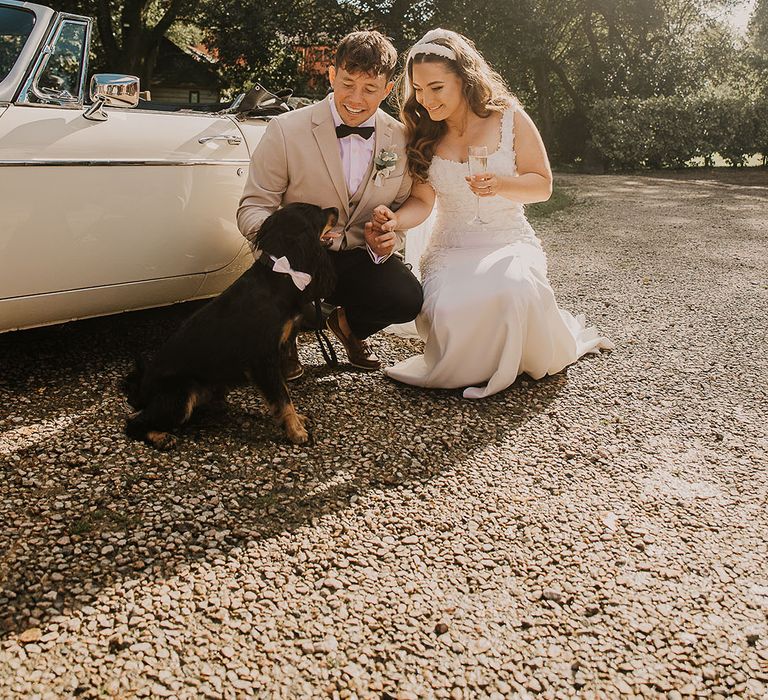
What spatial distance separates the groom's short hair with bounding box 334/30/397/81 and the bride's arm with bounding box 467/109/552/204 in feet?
3.27

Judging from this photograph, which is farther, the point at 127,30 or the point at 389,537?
the point at 127,30

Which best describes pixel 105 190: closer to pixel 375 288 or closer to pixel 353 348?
pixel 375 288

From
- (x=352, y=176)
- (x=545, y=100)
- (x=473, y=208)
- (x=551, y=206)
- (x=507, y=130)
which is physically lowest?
(x=551, y=206)

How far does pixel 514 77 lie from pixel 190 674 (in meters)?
21.3

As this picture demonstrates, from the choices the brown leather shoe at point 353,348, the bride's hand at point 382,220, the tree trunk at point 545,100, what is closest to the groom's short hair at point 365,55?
the bride's hand at point 382,220

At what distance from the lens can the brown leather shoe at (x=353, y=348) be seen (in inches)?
179

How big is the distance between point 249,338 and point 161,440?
64 cm

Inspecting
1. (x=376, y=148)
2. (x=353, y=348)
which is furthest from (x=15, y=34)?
(x=353, y=348)

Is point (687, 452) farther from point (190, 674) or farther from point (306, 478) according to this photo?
point (190, 674)

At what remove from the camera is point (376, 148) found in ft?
13.6

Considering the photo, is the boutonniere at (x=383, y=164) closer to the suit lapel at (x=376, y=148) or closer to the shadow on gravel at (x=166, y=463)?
the suit lapel at (x=376, y=148)

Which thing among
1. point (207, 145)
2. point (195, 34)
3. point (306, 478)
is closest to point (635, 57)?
point (195, 34)

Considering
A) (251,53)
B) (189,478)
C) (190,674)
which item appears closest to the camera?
(190,674)

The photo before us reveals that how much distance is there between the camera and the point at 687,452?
3.61m
